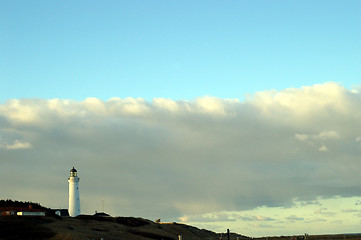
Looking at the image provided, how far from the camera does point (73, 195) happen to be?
134m

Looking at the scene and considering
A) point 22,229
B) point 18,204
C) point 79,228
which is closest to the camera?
point 22,229

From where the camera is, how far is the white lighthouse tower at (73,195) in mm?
133875

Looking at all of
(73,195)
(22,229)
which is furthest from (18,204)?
(22,229)

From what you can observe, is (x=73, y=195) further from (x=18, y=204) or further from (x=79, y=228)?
(x=79, y=228)

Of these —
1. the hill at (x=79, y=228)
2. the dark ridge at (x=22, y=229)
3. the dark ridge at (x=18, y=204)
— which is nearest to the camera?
the dark ridge at (x=22, y=229)

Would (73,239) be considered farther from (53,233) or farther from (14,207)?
(14,207)

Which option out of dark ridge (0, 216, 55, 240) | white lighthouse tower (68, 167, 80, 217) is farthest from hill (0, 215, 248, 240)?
white lighthouse tower (68, 167, 80, 217)

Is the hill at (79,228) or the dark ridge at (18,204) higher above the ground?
the dark ridge at (18,204)

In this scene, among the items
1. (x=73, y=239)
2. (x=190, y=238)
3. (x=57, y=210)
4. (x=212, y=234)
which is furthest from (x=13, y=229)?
(x=212, y=234)

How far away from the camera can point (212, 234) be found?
555ft

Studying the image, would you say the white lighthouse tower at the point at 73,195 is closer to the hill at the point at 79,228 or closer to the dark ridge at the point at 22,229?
Answer: the hill at the point at 79,228

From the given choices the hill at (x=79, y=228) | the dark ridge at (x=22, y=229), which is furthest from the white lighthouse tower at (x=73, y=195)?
the dark ridge at (x=22, y=229)

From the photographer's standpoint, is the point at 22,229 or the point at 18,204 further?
the point at 18,204

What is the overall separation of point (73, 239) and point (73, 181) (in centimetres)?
4566
